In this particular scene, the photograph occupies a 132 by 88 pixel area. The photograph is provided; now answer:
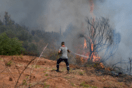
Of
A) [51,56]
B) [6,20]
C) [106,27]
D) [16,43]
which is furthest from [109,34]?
[6,20]

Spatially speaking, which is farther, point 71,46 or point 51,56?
point 71,46

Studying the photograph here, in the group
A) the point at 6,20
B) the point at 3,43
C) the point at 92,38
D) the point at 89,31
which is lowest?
the point at 3,43

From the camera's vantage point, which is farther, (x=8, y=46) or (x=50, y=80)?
(x=8, y=46)

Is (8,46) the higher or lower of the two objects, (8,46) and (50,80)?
the higher

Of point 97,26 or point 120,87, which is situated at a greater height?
point 97,26

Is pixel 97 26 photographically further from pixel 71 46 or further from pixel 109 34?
pixel 71 46

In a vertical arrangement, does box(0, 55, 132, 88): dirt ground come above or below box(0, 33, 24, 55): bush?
below

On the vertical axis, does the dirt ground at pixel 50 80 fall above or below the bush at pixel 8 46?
below

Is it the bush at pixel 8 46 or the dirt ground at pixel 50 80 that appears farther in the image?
the bush at pixel 8 46

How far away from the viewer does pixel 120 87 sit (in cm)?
482

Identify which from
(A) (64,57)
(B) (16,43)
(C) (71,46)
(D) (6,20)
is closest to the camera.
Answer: (A) (64,57)

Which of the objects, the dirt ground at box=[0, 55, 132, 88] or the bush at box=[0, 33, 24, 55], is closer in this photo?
the dirt ground at box=[0, 55, 132, 88]

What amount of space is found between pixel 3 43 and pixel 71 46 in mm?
32541

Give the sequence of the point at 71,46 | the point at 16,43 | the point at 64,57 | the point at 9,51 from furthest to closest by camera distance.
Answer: the point at 71,46 → the point at 16,43 → the point at 9,51 → the point at 64,57
